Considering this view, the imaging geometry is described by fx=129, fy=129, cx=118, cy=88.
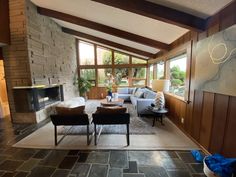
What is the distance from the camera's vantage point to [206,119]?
7.52 ft

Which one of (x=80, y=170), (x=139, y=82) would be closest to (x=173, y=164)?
(x=80, y=170)

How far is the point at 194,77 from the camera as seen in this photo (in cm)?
265

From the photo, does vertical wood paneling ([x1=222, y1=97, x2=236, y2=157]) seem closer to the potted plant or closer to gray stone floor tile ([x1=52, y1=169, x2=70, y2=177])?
gray stone floor tile ([x1=52, y1=169, x2=70, y2=177])

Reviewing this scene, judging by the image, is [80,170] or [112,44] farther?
[112,44]

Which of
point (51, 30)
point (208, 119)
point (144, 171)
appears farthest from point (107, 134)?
point (51, 30)

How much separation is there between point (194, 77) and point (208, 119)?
87 cm

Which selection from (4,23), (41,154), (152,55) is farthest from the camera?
(152,55)

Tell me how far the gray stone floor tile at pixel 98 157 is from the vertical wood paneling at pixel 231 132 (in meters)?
1.81

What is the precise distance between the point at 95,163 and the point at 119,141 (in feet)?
2.49

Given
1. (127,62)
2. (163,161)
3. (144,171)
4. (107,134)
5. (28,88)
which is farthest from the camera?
(127,62)

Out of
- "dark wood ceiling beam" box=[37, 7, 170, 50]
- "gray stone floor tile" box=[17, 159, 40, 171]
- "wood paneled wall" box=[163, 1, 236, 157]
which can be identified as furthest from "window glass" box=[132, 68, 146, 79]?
"gray stone floor tile" box=[17, 159, 40, 171]

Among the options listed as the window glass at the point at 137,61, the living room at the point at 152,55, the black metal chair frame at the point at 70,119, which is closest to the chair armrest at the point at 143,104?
the living room at the point at 152,55

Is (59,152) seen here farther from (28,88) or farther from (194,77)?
(194,77)

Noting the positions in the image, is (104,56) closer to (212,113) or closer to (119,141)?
(119,141)
